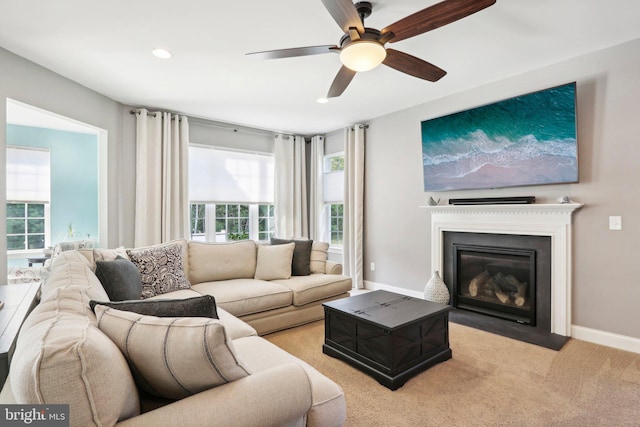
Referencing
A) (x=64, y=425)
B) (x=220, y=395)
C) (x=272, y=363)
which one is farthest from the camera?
(x=272, y=363)

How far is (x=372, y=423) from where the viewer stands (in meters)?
1.84

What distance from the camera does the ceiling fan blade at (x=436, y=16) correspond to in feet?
5.69

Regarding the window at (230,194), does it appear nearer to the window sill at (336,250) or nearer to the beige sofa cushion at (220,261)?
the window sill at (336,250)

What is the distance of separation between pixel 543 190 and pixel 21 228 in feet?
23.2

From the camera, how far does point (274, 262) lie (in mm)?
3658

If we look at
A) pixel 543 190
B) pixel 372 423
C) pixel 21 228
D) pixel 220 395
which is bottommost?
pixel 372 423

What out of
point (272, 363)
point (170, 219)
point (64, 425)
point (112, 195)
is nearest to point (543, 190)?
point (272, 363)

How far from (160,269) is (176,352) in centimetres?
214

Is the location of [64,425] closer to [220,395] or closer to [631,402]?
[220,395]

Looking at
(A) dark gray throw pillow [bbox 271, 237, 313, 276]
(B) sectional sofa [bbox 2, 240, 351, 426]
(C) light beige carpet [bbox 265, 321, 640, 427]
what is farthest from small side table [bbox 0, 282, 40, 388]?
(A) dark gray throw pillow [bbox 271, 237, 313, 276]

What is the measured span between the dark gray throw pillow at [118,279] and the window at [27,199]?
12.5ft

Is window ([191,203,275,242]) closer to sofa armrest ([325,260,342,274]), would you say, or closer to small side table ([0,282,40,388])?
sofa armrest ([325,260,342,274])

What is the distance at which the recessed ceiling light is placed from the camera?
2817 mm

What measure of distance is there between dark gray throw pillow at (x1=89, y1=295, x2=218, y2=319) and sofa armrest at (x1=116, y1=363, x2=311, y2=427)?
34 centimetres
